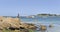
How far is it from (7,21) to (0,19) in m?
0.95

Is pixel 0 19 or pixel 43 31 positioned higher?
pixel 0 19

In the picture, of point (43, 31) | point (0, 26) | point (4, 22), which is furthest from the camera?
point (43, 31)

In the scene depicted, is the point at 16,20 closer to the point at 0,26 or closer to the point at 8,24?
the point at 8,24

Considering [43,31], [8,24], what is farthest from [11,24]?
[43,31]

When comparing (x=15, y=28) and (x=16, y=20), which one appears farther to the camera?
(x=16, y=20)

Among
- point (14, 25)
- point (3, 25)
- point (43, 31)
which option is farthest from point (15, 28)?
point (43, 31)

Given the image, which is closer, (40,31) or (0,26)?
(0,26)

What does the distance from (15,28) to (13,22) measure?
144cm

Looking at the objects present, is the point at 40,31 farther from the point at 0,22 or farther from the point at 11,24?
the point at 0,22

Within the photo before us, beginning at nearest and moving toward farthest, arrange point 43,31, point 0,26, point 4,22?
point 0,26 < point 4,22 < point 43,31

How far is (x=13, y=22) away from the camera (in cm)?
3019

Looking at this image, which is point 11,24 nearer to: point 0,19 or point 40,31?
point 0,19

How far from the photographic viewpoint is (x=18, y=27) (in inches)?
1171

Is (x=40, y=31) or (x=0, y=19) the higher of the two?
A: (x=0, y=19)
